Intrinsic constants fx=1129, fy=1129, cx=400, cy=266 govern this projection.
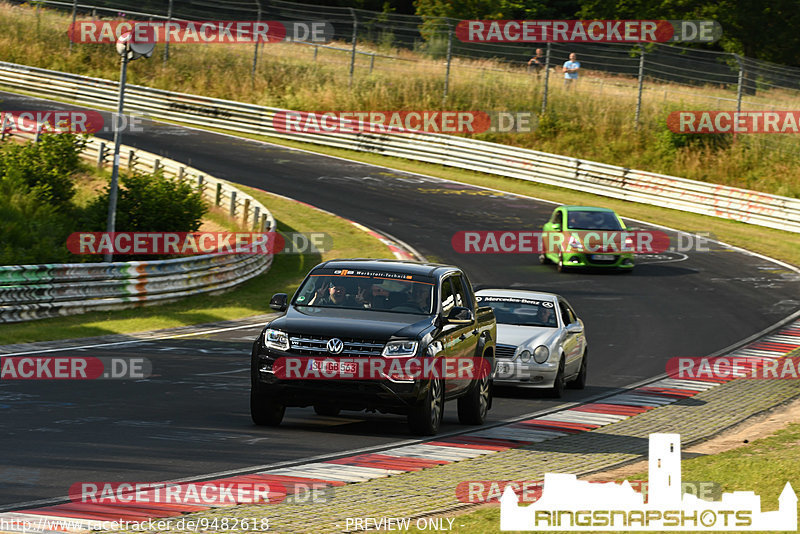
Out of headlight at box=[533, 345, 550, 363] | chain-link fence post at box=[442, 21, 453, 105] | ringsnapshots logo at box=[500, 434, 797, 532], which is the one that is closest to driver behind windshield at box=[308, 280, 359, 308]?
headlight at box=[533, 345, 550, 363]

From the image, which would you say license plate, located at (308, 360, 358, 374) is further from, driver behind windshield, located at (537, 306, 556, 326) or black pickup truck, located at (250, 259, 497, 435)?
driver behind windshield, located at (537, 306, 556, 326)

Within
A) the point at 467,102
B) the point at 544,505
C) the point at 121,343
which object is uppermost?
the point at 467,102

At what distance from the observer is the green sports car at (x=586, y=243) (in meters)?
29.2

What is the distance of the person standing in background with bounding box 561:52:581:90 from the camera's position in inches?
1781

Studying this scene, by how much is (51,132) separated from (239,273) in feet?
36.8

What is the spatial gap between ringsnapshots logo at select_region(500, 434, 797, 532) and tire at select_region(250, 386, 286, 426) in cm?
421

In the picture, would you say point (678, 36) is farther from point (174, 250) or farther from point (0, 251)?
point (0, 251)

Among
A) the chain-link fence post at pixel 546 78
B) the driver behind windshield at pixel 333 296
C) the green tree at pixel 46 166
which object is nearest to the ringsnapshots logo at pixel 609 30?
the chain-link fence post at pixel 546 78

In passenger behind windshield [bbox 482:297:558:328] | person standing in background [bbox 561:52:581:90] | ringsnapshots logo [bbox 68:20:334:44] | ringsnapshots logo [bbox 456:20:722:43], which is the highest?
ringsnapshots logo [bbox 456:20:722:43]

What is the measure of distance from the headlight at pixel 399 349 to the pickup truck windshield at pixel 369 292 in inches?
34.5

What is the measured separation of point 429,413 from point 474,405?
141cm

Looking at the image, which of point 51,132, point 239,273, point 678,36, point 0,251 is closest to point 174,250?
point 239,273

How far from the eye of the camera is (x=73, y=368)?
1571 cm

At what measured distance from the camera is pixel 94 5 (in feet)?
185
